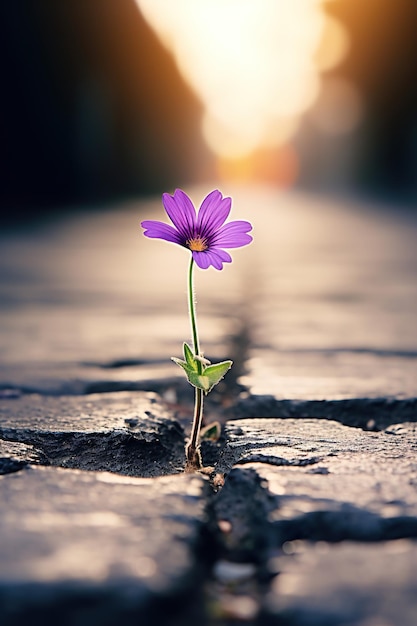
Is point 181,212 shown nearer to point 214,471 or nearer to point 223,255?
point 223,255

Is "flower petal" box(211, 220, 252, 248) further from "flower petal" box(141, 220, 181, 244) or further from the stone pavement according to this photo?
the stone pavement

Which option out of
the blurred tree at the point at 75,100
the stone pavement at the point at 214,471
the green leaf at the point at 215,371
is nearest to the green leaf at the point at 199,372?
the green leaf at the point at 215,371

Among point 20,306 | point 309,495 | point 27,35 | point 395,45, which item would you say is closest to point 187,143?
point 395,45

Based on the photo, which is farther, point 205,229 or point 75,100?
point 75,100

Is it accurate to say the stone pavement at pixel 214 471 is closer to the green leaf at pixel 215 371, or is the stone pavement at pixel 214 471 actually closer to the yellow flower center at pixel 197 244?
the green leaf at pixel 215 371

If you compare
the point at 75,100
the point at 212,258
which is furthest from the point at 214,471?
the point at 75,100
